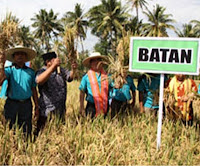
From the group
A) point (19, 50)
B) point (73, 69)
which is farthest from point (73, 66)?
point (19, 50)

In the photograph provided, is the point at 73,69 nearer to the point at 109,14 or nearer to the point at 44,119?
the point at 44,119

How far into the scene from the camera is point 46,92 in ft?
9.96

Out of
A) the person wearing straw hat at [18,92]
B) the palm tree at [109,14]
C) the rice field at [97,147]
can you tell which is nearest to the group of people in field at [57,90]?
the person wearing straw hat at [18,92]

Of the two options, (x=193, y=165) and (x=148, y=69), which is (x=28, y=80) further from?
(x=193, y=165)

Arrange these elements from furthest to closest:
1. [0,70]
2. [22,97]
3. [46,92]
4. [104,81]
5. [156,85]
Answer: [156,85]
[104,81]
[46,92]
[22,97]
[0,70]

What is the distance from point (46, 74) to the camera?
284cm

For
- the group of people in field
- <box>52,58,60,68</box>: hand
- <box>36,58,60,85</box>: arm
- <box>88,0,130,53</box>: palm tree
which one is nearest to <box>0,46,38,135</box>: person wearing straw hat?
the group of people in field

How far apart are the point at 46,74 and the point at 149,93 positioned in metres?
1.46

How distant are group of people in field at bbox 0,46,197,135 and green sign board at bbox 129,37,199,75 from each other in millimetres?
417

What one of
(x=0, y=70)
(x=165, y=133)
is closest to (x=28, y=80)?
(x=0, y=70)

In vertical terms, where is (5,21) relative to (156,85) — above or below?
above

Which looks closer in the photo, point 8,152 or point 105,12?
point 8,152

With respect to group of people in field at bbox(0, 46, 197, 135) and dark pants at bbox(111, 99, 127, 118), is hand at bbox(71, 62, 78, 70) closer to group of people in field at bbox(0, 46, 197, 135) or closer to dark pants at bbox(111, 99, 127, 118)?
group of people in field at bbox(0, 46, 197, 135)

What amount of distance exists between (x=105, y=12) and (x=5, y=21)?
27.7m
